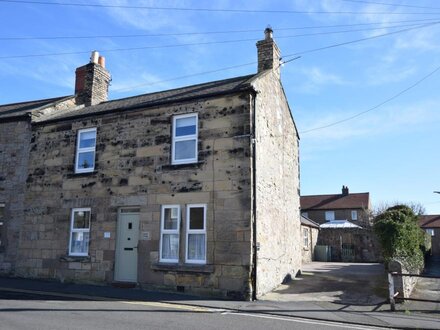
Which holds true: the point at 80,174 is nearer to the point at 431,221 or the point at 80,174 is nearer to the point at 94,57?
the point at 94,57

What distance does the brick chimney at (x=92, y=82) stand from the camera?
19234 millimetres

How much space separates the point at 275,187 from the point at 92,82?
10.4 metres

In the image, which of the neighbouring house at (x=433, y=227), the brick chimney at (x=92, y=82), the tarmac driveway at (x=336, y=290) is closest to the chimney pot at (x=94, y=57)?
the brick chimney at (x=92, y=82)

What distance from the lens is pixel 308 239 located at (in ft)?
93.4

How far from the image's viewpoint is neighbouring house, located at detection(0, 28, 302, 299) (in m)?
12.1

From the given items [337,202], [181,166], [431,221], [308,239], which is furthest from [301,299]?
[431,221]

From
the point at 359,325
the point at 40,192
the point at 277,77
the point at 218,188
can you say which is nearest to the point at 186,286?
the point at 218,188

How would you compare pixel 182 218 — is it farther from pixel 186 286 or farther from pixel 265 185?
pixel 265 185

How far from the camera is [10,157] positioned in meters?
16.5

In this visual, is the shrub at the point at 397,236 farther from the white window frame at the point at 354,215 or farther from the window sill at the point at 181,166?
the white window frame at the point at 354,215

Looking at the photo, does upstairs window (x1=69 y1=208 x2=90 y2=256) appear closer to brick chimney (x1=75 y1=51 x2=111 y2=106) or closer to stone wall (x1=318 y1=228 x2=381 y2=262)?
brick chimney (x1=75 y1=51 x2=111 y2=106)

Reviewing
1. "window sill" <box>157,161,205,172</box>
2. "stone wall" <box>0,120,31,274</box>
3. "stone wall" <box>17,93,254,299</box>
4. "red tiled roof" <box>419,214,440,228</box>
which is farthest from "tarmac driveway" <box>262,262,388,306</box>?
"red tiled roof" <box>419,214,440,228</box>

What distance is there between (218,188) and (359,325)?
5591mm

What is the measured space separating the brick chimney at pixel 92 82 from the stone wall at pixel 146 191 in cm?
373
